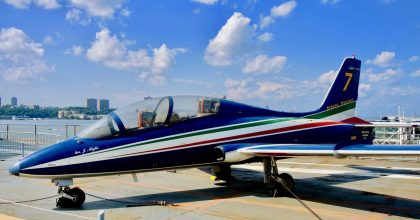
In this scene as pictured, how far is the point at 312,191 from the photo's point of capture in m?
10.3

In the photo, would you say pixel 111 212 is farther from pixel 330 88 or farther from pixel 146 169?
pixel 330 88

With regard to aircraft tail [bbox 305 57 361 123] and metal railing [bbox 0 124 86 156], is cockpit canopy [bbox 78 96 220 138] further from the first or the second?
metal railing [bbox 0 124 86 156]

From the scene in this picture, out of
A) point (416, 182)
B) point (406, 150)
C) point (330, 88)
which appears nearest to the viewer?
point (406, 150)

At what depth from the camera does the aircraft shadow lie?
8.16 meters

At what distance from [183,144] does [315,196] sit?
3.80 m

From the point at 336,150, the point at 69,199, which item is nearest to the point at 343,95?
the point at 336,150

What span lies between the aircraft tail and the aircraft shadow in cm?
287

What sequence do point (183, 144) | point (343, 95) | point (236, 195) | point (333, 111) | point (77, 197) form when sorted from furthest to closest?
point (343, 95) < point (333, 111) < point (236, 195) < point (183, 144) < point (77, 197)

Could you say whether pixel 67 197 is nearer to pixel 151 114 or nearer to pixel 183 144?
pixel 151 114

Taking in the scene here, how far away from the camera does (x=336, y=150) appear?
8.31 m

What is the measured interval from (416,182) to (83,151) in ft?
34.0

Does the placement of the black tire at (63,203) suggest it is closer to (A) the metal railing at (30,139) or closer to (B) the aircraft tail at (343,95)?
(B) the aircraft tail at (343,95)

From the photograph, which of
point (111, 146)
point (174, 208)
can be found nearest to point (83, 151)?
point (111, 146)

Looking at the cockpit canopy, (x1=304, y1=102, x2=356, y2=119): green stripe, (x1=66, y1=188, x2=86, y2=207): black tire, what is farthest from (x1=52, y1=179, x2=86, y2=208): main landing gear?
(x1=304, y1=102, x2=356, y2=119): green stripe
